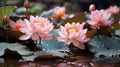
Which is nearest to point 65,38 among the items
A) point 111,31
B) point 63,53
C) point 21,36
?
point 63,53

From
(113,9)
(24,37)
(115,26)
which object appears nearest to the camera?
(24,37)

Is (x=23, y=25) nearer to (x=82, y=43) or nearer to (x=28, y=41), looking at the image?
(x=28, y=41)

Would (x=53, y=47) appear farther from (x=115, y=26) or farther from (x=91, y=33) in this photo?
(x=115, y=26)

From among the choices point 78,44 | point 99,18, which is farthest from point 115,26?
point 78,44

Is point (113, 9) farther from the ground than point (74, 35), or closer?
farther from the ground

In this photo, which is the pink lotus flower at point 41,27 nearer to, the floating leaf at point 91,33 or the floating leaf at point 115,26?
the floating leaf at point 91,33

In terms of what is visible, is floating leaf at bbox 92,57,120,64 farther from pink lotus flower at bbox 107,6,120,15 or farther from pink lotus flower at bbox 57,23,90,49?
pink lotus flower at bbox 107,6,120,15
